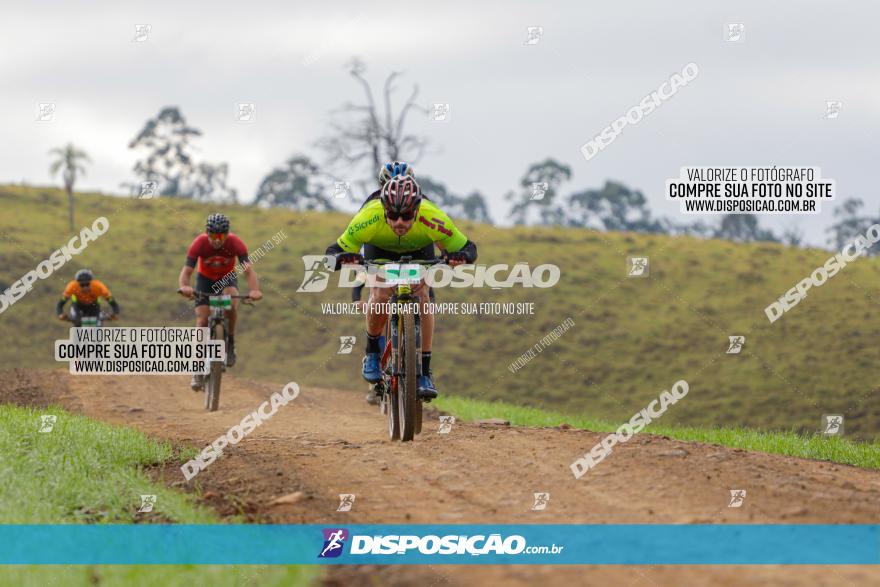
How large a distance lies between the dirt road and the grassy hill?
2165cm

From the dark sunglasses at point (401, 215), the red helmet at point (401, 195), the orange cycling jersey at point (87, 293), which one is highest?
the red helmet at point (401, 195)

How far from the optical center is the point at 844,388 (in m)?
35.2

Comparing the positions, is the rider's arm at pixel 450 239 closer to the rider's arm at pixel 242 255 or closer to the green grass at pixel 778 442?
the green grass at pixel 778 442

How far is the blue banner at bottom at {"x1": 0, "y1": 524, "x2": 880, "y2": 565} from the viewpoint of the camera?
19.0 ft

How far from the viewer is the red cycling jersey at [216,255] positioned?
14.4 m

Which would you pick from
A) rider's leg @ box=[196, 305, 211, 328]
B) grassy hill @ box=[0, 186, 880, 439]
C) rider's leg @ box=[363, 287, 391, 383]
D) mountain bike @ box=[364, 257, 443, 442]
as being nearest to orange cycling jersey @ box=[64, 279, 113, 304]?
rider's leg @ box=[196, 305, 211, 328]

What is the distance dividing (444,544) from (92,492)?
10.5ft

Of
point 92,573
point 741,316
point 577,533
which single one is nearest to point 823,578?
point 577,533

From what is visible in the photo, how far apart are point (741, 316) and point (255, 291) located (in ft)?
104

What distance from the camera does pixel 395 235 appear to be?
402 inches

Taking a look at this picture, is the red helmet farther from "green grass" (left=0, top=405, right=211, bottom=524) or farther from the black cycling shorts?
the black cycling shorts

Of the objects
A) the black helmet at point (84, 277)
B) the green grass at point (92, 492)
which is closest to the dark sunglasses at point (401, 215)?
the green grass at point (92, 492)

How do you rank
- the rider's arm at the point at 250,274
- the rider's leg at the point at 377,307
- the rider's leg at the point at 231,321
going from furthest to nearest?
1. the rider's leg at the point at 231,321
2. the rider's arm at the point at 250,274
3. the rider's leg at the point at 377,307

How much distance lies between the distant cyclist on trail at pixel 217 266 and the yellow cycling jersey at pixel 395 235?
4.47 meters
